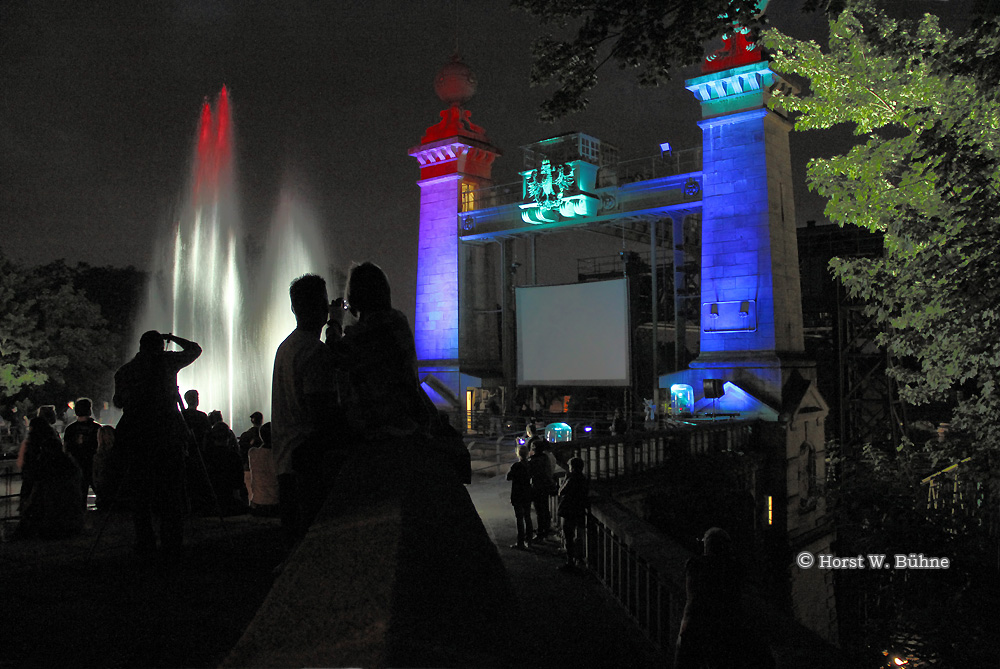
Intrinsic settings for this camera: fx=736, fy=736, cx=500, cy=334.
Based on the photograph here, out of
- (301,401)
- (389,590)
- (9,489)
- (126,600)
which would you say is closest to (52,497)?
(126,600)

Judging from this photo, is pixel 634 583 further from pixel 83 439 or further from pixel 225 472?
pixel 83 439

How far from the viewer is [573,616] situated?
709cm

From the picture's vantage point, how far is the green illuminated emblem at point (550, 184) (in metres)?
25.7

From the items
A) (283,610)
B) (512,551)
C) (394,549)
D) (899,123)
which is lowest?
(512,551)

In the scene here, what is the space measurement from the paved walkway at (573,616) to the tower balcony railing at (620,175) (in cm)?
1710

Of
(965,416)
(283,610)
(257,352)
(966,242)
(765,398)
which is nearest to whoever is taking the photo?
(283,610)

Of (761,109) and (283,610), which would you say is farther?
(761,109)

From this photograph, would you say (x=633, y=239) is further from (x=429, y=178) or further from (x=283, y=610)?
(x=283, y=610)

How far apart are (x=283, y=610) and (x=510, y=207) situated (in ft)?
86.0

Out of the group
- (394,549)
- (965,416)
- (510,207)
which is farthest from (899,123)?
(510,207)

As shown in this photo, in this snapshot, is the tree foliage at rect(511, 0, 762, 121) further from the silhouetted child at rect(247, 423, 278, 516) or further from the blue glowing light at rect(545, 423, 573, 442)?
the blue glowing light at rect(545, 423, 573, 442)

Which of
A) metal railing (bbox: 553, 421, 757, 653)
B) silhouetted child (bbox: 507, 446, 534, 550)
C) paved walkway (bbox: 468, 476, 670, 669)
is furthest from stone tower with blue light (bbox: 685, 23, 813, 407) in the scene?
paved walkway (bbox: 468, 476, 670, 669)

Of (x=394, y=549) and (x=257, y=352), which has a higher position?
(x=257, y=352)

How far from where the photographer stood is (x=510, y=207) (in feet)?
91.1
